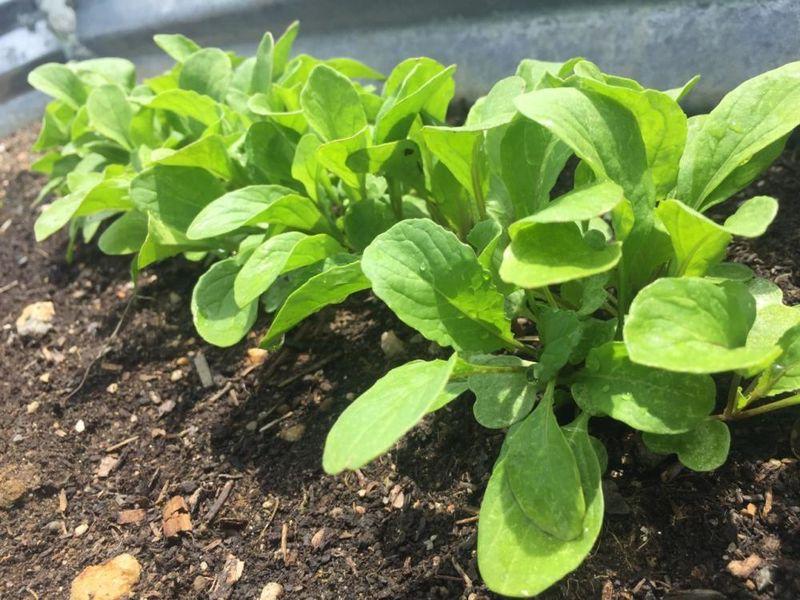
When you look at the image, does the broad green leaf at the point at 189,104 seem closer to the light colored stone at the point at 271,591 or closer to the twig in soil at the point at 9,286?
the twig in soil at the point at 9,286

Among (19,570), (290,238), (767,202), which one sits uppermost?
(767,202)

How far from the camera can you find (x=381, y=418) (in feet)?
3.01

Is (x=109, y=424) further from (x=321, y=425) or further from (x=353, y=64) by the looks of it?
(x=353, y=64)

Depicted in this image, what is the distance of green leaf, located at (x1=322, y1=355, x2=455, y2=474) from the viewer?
0.85m

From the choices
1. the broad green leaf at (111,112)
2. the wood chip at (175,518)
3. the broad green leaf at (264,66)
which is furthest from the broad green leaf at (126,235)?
the wood chip at (175,518)

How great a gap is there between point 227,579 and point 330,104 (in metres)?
0.95

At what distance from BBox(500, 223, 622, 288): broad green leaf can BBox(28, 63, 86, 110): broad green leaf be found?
1855mm

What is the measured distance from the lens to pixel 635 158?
1083 mm

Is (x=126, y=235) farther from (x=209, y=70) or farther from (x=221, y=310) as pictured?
(x=221, y=310)

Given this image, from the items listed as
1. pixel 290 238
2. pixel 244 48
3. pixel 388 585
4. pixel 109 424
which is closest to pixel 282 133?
pixel 290 238

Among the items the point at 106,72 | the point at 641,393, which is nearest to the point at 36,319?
the point at 106,72

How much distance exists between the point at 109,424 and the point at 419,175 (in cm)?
93

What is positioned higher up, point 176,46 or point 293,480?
point 176,46

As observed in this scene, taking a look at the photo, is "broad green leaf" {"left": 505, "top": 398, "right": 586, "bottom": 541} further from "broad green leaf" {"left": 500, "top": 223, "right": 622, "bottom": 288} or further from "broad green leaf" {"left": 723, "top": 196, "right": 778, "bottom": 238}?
"broad green leaf" {"left": 723, "top": 196, "right": 778, "bottom": 238}
